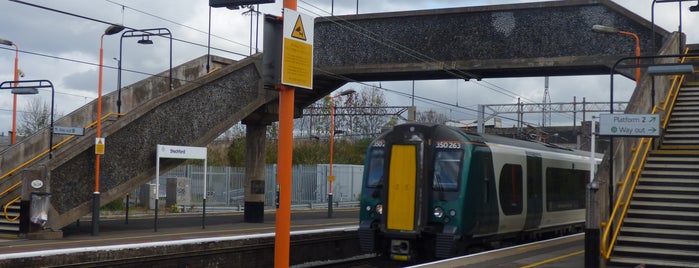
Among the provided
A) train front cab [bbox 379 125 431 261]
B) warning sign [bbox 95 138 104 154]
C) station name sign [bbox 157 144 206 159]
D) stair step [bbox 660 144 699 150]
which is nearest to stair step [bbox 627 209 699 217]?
stair step [bbox 660 144 699 150]

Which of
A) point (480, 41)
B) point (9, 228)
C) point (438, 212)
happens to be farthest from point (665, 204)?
point (9, 228)

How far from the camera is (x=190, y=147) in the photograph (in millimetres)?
24484

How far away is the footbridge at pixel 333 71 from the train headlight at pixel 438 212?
31.4 feet

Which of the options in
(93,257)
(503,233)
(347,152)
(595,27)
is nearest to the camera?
(93,257)

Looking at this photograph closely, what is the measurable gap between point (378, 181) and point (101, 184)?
1023 cm

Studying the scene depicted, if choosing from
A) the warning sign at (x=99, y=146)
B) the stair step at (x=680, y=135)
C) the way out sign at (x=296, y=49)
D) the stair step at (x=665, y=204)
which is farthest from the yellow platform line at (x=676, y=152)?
the warning sign at (x=99, y=146)

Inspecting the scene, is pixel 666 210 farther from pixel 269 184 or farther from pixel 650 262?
pixel 269 184

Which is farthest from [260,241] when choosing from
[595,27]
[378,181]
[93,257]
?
[595,27]

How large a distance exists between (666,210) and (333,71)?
15039mm

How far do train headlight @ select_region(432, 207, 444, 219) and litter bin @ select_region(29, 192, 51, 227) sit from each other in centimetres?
1111

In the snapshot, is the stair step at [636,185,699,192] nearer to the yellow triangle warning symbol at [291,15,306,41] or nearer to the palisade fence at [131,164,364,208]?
the yellow triangle warning symbol at [291,15,306,41]

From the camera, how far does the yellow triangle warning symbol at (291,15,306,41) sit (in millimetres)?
11590

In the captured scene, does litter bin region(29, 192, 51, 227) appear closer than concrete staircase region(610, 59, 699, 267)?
No

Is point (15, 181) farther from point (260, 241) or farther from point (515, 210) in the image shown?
point (515, 210)
